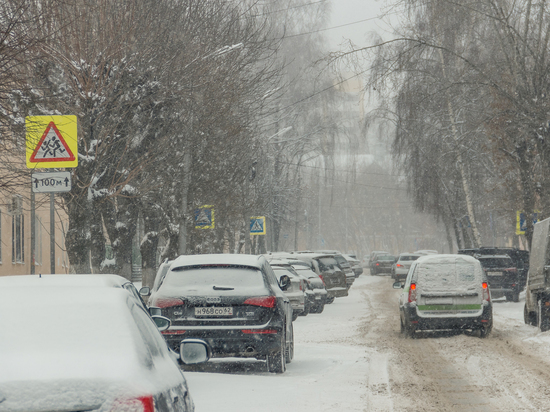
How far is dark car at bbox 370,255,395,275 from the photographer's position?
65.4 metres

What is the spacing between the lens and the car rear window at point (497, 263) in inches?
1145

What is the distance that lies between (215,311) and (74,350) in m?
7.44

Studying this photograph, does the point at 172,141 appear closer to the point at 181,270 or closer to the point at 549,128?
the point at 549,128

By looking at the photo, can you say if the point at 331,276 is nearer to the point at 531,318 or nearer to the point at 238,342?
the point at 531,318

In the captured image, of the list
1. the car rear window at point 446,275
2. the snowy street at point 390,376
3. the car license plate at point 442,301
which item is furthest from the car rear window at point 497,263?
the car license plate at point 442,301

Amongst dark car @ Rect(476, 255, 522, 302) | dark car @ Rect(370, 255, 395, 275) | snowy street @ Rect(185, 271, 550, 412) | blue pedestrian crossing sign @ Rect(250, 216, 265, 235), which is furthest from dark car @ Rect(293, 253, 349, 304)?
dark car @ Rect(370, 255, 395, 275)

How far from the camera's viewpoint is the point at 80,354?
151 inches

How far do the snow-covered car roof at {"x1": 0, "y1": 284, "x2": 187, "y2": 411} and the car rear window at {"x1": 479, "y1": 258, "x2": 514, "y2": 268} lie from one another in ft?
84.1

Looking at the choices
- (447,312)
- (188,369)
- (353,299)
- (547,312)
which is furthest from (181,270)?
(353,299)

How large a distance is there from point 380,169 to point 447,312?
9035 cm

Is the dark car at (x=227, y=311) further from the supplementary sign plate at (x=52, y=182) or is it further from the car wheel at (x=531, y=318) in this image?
the car wheel at (x=531, y=318)

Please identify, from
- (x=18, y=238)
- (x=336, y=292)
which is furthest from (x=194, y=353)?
(x=18, y=238)

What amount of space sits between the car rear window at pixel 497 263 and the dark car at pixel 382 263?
3598cm

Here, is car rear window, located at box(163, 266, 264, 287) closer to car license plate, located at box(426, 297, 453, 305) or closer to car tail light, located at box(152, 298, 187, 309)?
car tail light, located at box(152, 298, 187, 309)
